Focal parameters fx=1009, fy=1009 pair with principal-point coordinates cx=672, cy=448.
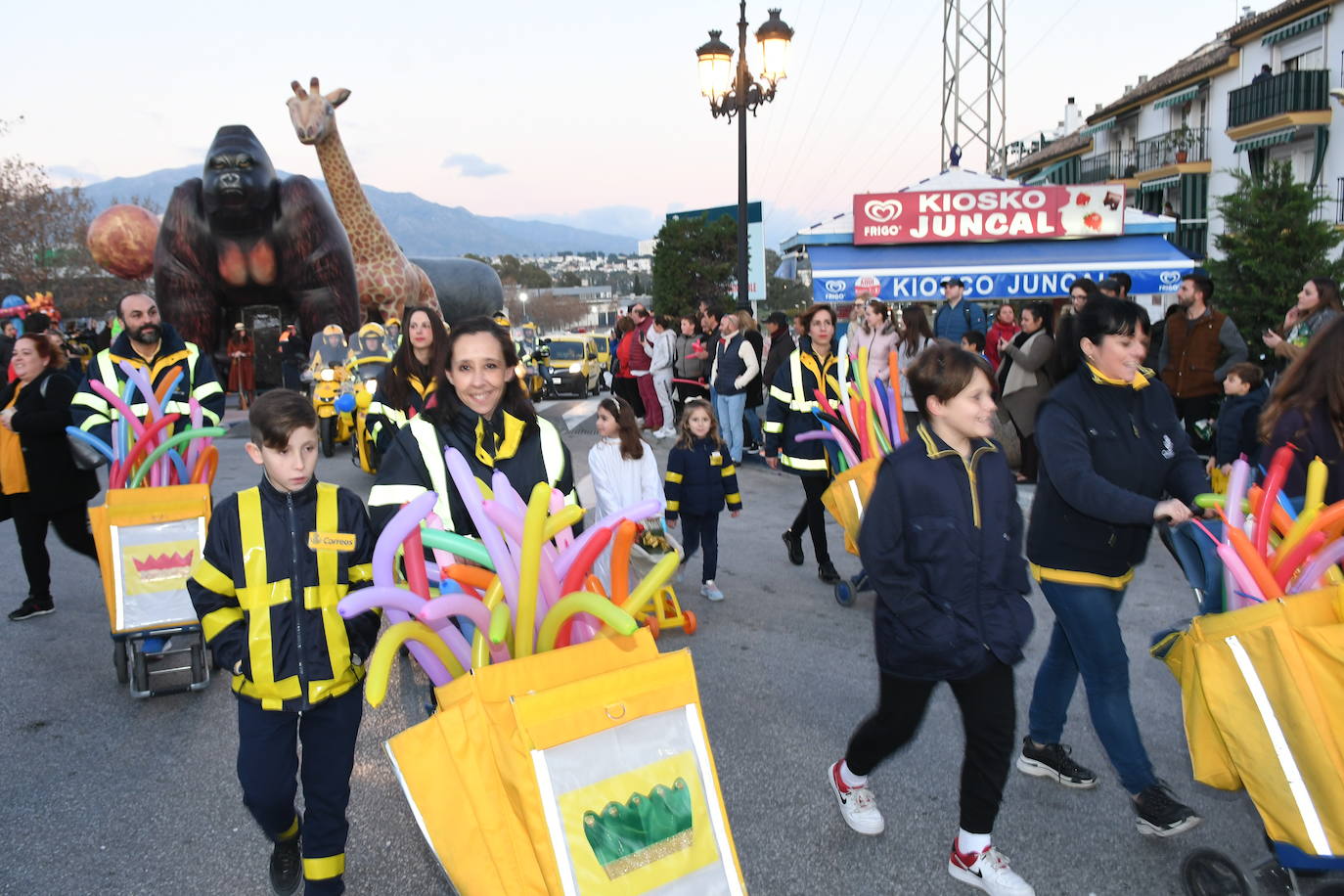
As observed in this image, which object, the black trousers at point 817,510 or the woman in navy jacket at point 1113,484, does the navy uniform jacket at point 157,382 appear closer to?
the black trousers at point 817,510

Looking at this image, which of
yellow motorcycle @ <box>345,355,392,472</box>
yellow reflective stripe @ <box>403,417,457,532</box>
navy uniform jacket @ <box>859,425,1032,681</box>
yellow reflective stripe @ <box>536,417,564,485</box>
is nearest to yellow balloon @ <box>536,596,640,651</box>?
yellow reflective stripe @ <box>403,417,457,532</box>

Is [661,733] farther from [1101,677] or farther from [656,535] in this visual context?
[656,535]

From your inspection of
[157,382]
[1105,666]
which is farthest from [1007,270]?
[1105,666]

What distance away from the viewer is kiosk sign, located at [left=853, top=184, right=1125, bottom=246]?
59.7 feet

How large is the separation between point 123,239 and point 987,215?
59.2 feet

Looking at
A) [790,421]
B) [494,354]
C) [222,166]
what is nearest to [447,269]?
[222,166]

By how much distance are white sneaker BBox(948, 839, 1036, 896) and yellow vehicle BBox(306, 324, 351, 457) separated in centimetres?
967

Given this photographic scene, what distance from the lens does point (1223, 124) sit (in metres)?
31.4

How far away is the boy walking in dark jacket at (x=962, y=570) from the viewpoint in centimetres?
294

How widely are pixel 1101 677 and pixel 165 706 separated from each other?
4040mm

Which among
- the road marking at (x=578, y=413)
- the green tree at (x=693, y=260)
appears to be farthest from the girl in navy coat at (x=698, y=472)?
the green tree at (x=693, y=260)

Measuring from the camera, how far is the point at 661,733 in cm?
221

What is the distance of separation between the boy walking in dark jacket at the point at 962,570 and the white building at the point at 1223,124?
68.2ft

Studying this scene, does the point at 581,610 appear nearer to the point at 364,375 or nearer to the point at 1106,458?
the point at 1106,458
